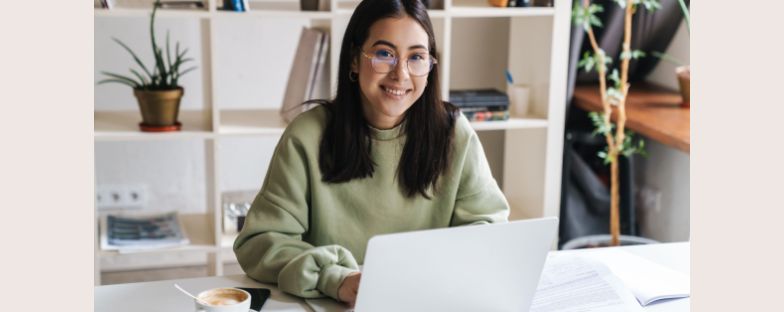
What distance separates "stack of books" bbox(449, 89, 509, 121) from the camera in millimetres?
3047

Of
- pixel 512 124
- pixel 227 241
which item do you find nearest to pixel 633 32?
pixel 512 124

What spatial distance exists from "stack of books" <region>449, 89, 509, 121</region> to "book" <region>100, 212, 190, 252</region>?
3.21ft

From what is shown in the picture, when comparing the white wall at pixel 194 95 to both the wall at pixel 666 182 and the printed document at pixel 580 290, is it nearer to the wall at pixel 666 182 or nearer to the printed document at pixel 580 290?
the wall at pixel 666 182

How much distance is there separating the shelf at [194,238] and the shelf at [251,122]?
13.7 inches

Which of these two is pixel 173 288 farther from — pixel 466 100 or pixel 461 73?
pixel 461 73

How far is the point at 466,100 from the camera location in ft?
10.00

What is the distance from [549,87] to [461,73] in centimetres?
60

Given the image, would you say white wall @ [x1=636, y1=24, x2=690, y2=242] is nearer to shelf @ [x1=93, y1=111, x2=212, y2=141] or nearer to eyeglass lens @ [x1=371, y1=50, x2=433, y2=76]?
shelf @ [x1=93, y1=111, x2=212, y2=141]

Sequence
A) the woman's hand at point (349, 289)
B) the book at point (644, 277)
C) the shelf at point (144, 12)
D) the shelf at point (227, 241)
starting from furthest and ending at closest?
1. the shelf at point (227, 241)
2. the shelf at point (144, 12)
3. the book at point (644, 277)
4. the woman's hand at point (349, 289)

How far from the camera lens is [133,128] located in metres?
2.84

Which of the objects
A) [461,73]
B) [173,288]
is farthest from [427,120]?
[461,73]

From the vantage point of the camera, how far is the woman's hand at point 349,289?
1568 millimetres

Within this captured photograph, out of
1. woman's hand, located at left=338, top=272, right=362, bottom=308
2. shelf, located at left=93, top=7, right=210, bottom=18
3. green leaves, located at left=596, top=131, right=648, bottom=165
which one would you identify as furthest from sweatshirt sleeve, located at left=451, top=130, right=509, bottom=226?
green leaves, located at left=596, top=131, right=648, bottom=165

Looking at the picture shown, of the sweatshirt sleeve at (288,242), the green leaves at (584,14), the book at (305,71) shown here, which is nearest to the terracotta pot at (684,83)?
the green leaves at (584,14)
